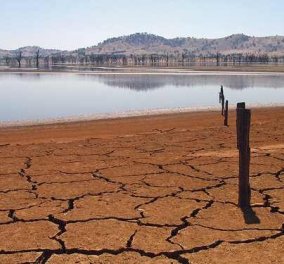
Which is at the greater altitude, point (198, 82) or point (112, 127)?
point (198, 82)

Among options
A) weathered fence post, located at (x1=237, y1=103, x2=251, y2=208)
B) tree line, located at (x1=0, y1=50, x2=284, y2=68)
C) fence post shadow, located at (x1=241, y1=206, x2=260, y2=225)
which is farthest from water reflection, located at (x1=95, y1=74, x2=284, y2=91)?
tree line, located at (x1=0, y1=50, x2=284, y2=68)

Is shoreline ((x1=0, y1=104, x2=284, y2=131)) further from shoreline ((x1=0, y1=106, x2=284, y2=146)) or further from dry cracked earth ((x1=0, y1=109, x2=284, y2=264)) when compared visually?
dry cracked earth ((x1=0, y1=109, x2=284, y2=264))

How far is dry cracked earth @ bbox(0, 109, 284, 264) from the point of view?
4453 millimetres

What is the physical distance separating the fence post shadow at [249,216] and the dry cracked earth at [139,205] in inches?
0.4

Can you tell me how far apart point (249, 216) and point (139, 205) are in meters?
1.34

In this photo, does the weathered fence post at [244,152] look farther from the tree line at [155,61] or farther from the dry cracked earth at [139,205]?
the tree line at [155,61]

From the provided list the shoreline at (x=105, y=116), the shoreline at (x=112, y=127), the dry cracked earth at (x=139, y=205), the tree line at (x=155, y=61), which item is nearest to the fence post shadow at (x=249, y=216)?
the dry cracked earth at (x=139, y=205)

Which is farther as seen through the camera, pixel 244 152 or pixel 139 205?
pixel 139 205

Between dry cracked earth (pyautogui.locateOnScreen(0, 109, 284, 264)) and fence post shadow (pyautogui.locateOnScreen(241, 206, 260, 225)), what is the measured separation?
0.01 metres

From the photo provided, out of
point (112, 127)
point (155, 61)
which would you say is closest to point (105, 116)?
point (112, 127)

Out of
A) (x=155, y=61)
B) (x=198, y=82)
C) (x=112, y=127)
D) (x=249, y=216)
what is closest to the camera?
(x=249, y=216)

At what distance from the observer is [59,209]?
19.0 feet

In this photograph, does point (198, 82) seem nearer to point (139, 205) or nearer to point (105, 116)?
point (105, 116)

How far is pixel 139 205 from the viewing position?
5883mm
